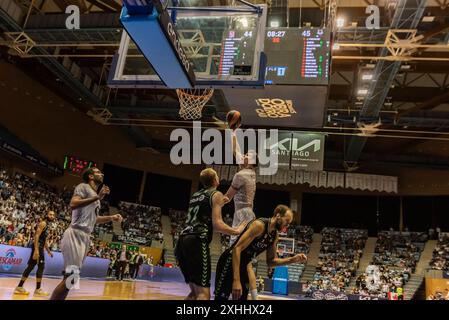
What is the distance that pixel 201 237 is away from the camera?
13.6 feet

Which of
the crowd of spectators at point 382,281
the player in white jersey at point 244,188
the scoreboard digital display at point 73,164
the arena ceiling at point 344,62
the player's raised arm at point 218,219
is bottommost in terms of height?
the crowd of spectators at point 382,281

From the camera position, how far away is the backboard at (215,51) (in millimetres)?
7559

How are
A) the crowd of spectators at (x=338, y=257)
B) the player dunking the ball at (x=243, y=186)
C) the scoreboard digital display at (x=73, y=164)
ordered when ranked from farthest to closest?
the scoreboard digital display at (x=73, y=164)
the crowd of spectators at (x=338, y=257)
the player dunking the ball at (x=243, y=186)

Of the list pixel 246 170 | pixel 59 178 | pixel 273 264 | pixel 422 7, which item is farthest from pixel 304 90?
pixel 59 178

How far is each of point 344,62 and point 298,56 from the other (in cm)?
810

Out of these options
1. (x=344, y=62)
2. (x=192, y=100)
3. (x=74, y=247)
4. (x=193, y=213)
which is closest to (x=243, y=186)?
(x=193, y=213)

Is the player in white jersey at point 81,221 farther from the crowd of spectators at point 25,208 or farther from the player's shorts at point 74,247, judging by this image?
the crowd of spectators at point 25,208

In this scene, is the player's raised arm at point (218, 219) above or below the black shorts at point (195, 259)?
above

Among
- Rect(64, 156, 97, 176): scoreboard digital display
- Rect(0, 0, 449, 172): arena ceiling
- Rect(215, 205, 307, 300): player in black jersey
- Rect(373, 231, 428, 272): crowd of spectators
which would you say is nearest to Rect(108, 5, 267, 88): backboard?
Rect(0, 0, 449, 172): arena ceiling

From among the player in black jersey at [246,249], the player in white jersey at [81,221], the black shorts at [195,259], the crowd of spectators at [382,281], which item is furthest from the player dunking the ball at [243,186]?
the crowd of spectators at [382,281]

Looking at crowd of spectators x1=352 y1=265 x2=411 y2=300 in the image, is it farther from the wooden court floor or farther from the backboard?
the backboard

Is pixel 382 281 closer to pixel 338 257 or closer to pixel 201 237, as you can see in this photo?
pixel 338 257

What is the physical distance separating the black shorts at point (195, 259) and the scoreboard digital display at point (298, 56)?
638 centimetres
